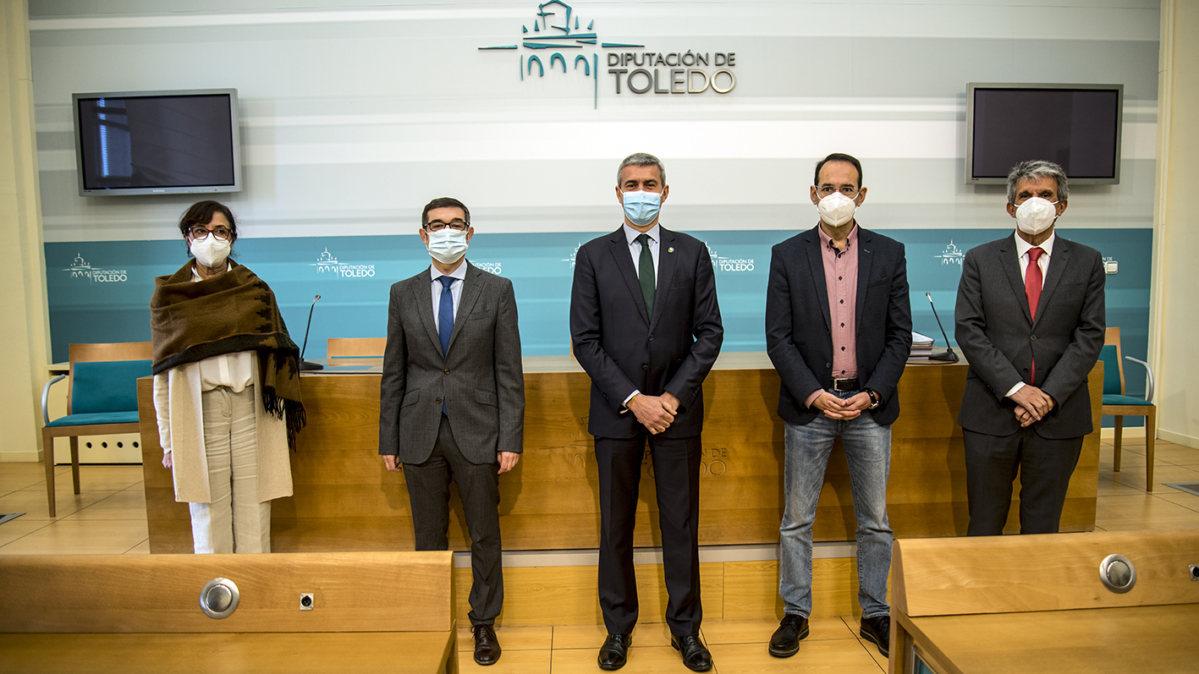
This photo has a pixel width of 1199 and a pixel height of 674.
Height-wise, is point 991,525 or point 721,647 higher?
point 991,525

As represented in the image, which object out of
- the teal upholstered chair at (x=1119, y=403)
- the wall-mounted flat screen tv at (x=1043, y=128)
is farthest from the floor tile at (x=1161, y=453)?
the wall-mounted flat screen tv at (x=1043, y=128)

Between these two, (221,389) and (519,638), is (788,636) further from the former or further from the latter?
(221,389)

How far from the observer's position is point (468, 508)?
2.18 m

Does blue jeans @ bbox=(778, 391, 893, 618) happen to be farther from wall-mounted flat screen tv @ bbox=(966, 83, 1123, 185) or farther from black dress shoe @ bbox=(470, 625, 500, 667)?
wall-mounted flat screen tv @ bbox=(966, 83, 1123, 185)

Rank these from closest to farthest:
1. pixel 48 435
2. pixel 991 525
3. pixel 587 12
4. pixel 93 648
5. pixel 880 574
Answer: pixel 93 648
pixel 991 525
pixel 880 574
pixel 48 435
pixel 587 12

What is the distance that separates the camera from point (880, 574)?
7.38 ft

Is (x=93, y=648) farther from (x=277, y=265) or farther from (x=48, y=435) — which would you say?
Result: (x=277, y=265)

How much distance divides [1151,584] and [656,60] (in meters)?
4.31

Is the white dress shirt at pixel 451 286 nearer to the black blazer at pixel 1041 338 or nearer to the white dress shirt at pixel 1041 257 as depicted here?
the black blazer at pixel 1041 338

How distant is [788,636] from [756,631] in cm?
20

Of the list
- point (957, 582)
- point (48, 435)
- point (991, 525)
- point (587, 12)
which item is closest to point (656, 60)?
point (587, 12)

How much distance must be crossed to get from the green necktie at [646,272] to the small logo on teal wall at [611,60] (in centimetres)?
282

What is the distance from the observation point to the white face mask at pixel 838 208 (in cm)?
213

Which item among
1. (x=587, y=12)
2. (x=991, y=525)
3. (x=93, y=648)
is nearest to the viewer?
(x=93, y=648)
